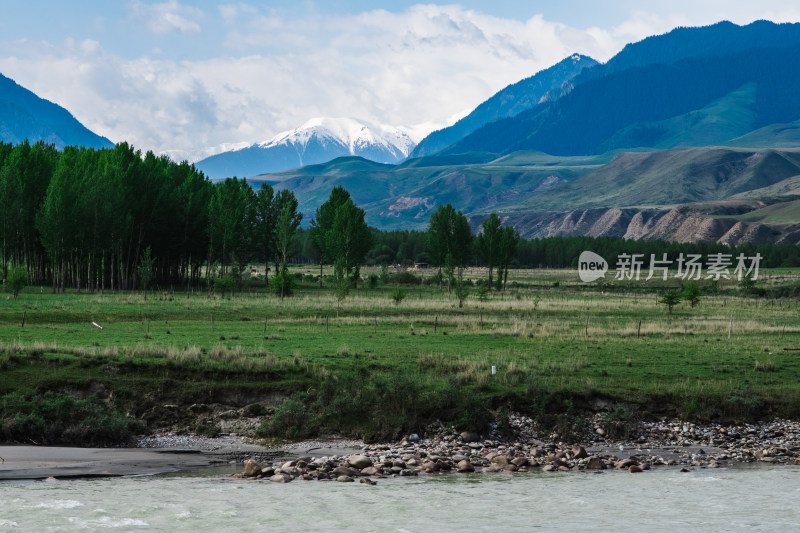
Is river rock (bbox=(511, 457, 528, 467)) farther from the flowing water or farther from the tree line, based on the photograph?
the tree line

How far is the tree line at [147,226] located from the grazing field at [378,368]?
2246 centimetres

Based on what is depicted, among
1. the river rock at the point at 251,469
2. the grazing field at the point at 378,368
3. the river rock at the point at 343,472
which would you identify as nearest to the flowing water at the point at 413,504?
the river rock at the point at 251,469

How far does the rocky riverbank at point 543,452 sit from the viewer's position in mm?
23984

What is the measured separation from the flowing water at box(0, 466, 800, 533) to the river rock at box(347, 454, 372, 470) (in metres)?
1.36

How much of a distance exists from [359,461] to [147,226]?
7584 cm

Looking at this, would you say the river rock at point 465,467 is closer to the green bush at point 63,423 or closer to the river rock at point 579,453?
the river rock at point 579,453

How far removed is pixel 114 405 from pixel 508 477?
14781 mm

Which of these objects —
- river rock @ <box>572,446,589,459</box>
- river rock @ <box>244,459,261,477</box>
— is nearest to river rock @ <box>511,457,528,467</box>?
river rock @ <box>572,446,589,459</box>

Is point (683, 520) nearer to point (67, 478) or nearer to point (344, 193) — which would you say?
point (67, 478)

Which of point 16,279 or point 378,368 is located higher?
point 16,279

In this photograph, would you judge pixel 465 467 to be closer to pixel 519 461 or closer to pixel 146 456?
pixel 519 461

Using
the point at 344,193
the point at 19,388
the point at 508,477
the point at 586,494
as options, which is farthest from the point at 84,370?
the point at 344,193

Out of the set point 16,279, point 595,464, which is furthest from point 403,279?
point 595,464

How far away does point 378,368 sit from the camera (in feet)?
111
